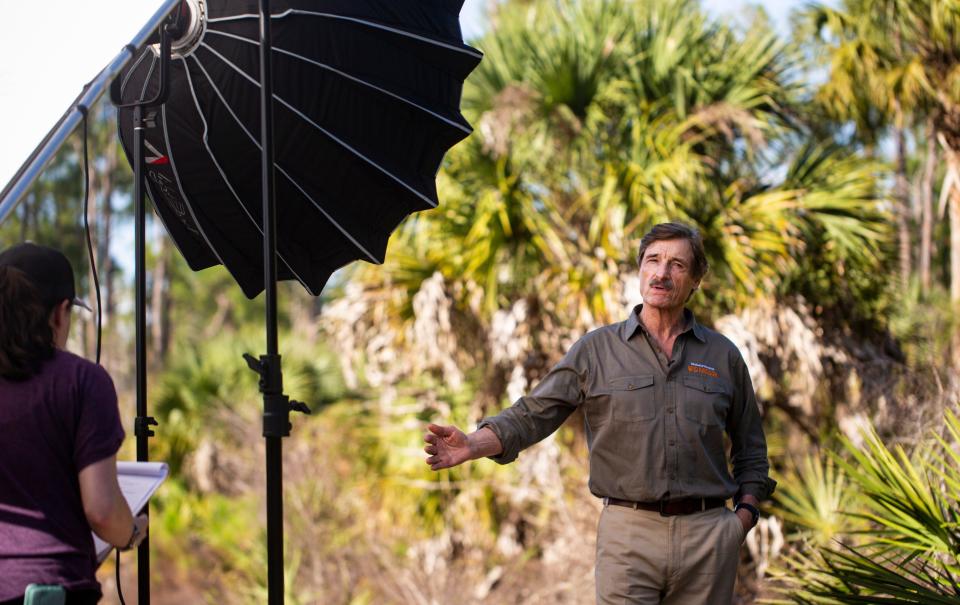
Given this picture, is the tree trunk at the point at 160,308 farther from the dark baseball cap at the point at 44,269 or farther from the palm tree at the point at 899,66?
the dark baseball cap at the point at 44,269

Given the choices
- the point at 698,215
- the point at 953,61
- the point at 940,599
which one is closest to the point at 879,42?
the point at 953,61

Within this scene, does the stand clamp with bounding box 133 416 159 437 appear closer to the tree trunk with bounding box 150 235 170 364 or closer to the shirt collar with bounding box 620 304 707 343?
the shirt collar with bounding box 620 304 707 343

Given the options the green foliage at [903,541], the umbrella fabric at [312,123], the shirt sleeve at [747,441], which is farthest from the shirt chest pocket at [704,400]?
the umbrella fabric at [312,123]

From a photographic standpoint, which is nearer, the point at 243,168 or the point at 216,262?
the point at 243,168

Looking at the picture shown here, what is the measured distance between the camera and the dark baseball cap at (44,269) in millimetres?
2121

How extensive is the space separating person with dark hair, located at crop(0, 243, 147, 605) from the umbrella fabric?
3.95 feet

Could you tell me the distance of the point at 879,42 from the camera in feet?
30.7

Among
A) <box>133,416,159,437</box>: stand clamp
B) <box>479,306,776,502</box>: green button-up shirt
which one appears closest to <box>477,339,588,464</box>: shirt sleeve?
<box>479,306,776,502</box>: green button-up shirt

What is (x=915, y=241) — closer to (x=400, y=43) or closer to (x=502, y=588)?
(x=502, y=588)

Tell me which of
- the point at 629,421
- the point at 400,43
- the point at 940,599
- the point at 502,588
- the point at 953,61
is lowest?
the point at 502,588

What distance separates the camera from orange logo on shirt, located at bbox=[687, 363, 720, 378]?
310 cm

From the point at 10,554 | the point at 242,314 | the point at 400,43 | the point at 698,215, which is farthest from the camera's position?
the point at 242,314

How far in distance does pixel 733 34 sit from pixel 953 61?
183 centimetres

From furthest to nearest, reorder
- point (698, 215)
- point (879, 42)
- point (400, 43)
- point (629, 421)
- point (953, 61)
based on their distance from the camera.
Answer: point (879, 42) → point (953, 61) → point (698, 215) → point (400, 43) → point (629, 421)
